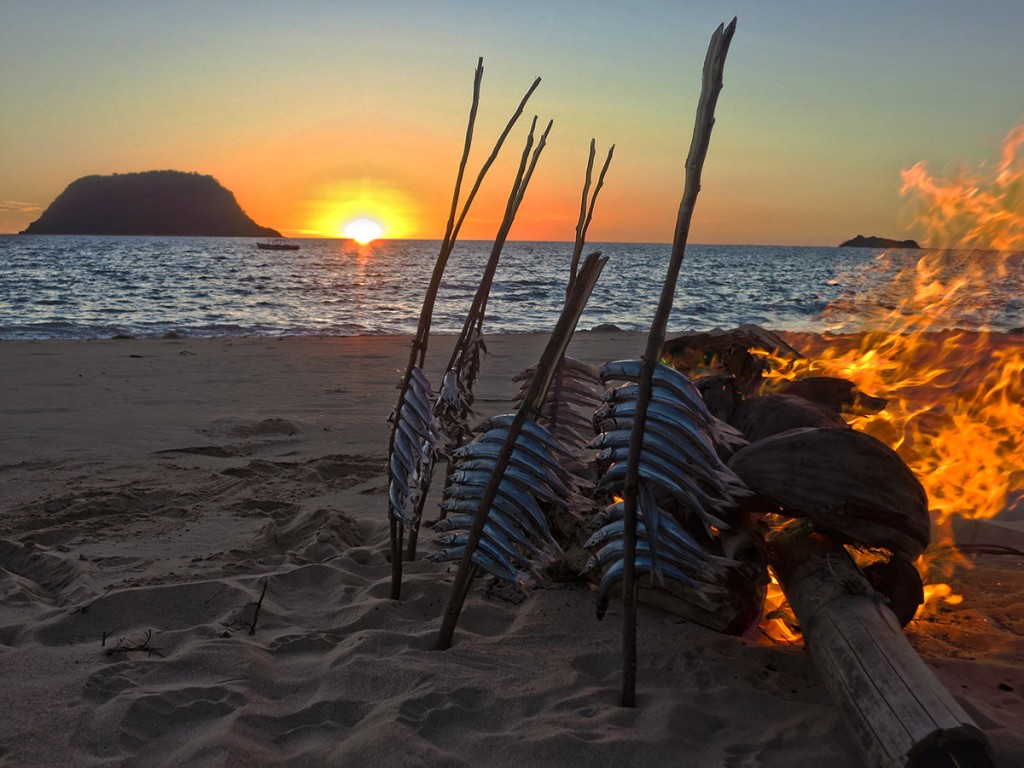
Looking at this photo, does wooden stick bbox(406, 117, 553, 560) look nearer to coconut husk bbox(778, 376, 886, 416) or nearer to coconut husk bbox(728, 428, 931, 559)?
coconut husk bbox(728, 428, 931, 559)

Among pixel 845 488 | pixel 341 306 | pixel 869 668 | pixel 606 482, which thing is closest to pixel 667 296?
pixel 606 482

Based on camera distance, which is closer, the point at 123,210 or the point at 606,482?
the point at 606,482

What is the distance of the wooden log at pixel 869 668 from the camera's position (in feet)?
7.01

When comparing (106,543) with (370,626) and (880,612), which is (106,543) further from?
(880,612)

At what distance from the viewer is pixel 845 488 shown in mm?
2961

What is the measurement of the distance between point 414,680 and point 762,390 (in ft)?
8.81

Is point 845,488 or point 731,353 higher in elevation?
point 731,353

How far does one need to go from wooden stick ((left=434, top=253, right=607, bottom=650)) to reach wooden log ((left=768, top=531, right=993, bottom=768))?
127cm

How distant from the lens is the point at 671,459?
2660mm

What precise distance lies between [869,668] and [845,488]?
712mm

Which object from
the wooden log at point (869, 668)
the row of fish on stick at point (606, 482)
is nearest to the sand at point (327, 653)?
the wooden log at point (869, 668)

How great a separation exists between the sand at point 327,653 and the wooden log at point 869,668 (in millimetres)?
282

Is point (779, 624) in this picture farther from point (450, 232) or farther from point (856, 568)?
point (450, 232)

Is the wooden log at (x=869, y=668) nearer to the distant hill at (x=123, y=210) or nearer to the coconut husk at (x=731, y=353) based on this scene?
the coconut husk at (x=731, y=353)
